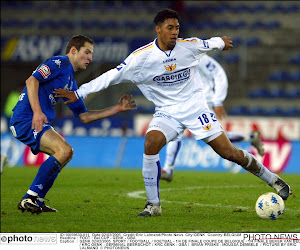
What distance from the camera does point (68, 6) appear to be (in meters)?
24.5

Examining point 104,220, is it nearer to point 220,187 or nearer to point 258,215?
point 258,215

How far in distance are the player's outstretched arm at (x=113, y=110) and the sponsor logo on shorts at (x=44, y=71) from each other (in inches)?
28.9

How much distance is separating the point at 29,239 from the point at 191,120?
2592 mm

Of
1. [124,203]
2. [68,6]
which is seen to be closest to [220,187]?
[124,203]

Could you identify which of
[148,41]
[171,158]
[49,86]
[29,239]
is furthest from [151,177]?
[148,41]

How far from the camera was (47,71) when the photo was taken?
691cm

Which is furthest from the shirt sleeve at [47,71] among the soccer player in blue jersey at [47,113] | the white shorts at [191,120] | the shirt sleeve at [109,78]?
the white shorts at [191,120]

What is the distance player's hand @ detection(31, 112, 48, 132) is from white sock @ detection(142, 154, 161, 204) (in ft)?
3.87

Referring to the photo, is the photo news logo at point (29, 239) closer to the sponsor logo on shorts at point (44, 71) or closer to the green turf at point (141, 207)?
the green turf at point (141, 207)

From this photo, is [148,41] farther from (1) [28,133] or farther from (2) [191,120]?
(1) [28,133]

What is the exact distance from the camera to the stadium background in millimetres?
20859

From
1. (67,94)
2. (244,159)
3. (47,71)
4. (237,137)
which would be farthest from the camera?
(237,137)

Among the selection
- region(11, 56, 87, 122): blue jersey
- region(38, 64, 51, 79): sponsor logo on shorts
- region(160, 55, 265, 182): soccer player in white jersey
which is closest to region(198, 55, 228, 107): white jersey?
region(160, 55, 265, 182): soccer player in white jersey

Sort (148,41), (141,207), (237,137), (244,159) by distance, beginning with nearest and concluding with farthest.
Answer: (244,159)
(141,207)
(237,137)
(148,41)
